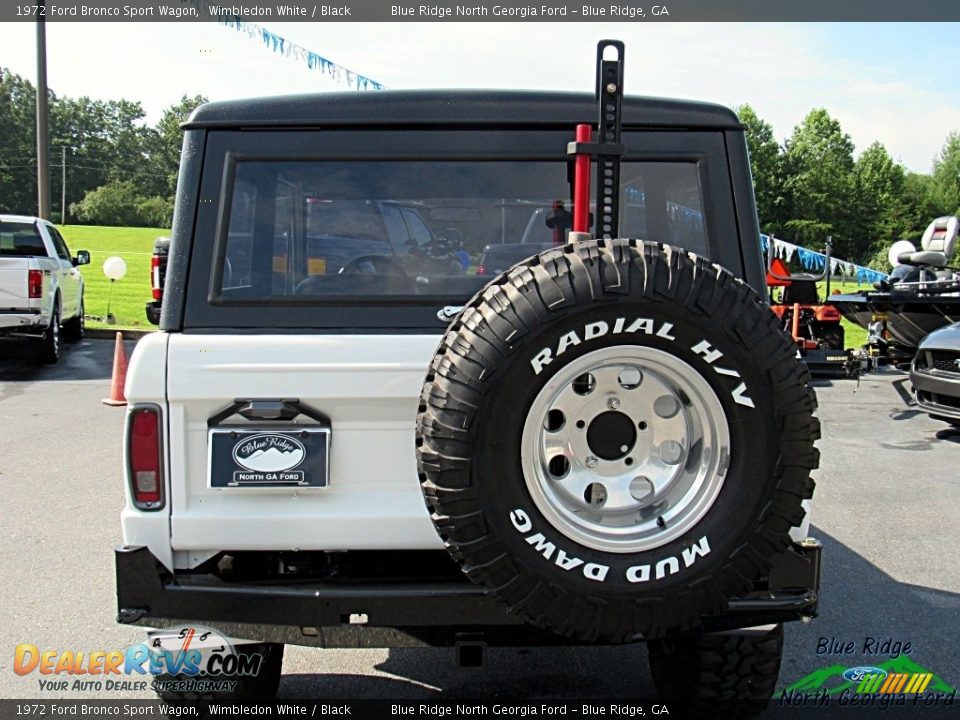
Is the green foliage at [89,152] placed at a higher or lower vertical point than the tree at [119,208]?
higher

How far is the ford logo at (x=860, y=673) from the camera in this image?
11.9 feet

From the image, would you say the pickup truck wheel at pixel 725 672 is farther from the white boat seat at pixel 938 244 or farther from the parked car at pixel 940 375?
the white boat seat at pixel 938 244

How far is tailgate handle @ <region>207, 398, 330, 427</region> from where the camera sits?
262cm

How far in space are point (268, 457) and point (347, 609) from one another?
1.62 feet

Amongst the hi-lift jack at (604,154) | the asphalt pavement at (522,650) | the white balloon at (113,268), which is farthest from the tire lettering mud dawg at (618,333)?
the white balloon at (113,268)

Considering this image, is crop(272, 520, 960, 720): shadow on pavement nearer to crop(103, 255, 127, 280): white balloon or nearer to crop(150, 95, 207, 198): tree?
crop(103, 255, 127, 280): white balloon

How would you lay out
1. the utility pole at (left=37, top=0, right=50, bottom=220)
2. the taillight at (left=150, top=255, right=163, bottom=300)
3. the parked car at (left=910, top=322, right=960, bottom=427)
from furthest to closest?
1. the utility pole at (left=37, top=0, right=50, bottom=220)
2. the taillight at (left=150, top=255, right=163, bottom=300)
3. the parked car at (left=910, top=322, right=960, bottom=427)

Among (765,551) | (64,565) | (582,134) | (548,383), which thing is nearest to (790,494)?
(765,551)

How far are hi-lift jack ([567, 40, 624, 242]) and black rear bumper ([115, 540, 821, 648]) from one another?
112 centimetres

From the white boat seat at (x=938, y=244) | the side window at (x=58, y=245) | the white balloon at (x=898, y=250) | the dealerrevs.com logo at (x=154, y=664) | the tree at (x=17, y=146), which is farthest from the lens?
the tree at (x=17, y=146)

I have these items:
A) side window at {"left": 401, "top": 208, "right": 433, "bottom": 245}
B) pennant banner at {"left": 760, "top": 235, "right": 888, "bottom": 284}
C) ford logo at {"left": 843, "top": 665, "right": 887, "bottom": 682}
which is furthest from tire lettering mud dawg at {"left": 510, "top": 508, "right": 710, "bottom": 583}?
pennant banner at {"left": 760, "top": 235, "right": 888, "bottom": 284}

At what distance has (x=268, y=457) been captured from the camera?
8.66ft

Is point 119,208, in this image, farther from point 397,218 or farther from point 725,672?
point 725,672

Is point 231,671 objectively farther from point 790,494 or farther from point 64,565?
point 64,565
